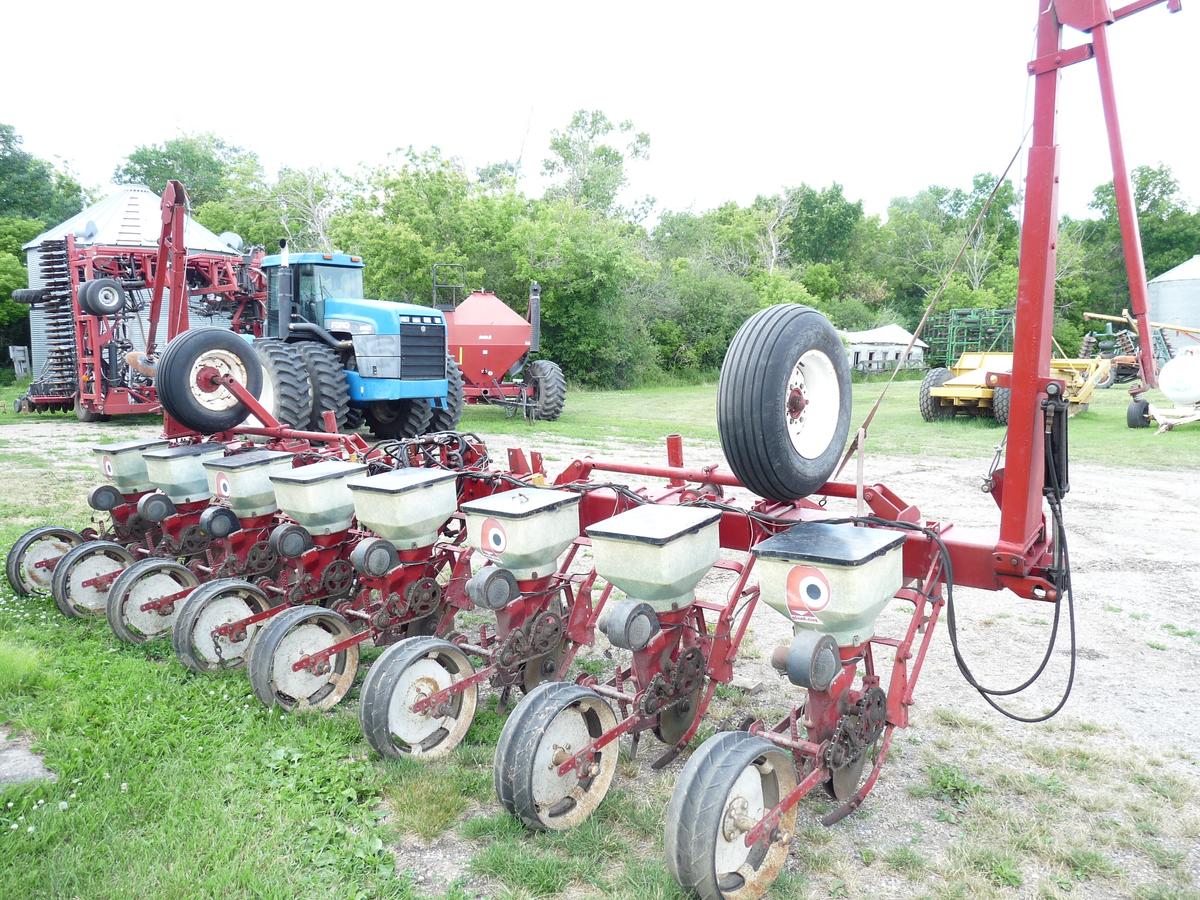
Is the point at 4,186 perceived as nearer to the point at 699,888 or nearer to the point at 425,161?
the point at 425,161

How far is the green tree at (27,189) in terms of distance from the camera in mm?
32094

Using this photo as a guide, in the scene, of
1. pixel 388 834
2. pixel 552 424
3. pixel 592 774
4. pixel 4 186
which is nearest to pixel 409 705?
pixel 388 834

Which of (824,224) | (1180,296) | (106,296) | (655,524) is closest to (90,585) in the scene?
(655,524)

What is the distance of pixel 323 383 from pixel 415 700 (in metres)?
8.29

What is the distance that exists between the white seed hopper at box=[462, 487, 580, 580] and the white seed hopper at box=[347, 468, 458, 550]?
1.42 ft

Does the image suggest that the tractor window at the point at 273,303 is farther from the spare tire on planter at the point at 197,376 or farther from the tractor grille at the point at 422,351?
the spare tire on planter at the point at 197,376

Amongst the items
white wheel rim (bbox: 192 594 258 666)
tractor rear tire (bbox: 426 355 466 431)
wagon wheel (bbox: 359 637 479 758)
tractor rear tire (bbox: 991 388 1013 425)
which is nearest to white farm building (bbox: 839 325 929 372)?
tractor rear tire (bbox: 991 388 1013 425)

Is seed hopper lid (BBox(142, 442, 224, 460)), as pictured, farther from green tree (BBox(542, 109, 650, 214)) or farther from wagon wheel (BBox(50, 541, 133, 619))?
green tree (BBox(542, 109, 650, 214))

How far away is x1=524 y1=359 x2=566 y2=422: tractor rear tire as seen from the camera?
1684 cm

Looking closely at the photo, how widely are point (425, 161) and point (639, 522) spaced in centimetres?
2442

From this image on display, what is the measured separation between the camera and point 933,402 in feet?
55.8

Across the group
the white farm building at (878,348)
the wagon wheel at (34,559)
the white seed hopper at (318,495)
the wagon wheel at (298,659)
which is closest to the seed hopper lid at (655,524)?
the wagon wheel at (298,659)

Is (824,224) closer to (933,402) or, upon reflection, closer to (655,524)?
(933,402)

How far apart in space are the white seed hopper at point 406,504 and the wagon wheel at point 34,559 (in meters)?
2.49
